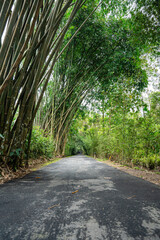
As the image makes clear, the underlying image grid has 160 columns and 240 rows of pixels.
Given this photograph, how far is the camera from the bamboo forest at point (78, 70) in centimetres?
246

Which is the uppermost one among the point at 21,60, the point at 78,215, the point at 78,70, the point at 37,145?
the point at 78,70

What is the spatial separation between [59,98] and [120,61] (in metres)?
3.30

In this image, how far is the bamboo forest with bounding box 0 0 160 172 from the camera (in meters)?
2.46

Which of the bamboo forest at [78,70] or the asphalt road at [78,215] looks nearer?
the asphalt road at [78,215]

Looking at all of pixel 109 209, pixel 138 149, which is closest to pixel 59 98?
pixel 138 149

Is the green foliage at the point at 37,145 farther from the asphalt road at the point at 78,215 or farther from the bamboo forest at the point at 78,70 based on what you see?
the asphalt road at the point at 78,215

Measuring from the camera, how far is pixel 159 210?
1239 mm

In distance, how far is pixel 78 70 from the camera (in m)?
7.14

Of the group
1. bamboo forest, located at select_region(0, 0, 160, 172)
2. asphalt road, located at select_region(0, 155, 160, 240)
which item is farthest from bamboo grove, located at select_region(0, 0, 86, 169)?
asphalt road, located at select_region(0, 155, 160, 240)

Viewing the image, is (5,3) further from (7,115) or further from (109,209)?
(109,209)

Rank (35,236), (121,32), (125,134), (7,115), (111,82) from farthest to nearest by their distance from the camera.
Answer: (111,82)
(121,32)
(125,134)
(7,115)
(35,236)

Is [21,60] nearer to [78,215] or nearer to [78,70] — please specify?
[78,215]

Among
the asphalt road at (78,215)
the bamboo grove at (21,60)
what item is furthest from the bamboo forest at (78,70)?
the asphalt road at (78,215)

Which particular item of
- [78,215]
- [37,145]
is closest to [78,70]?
[37,145]
